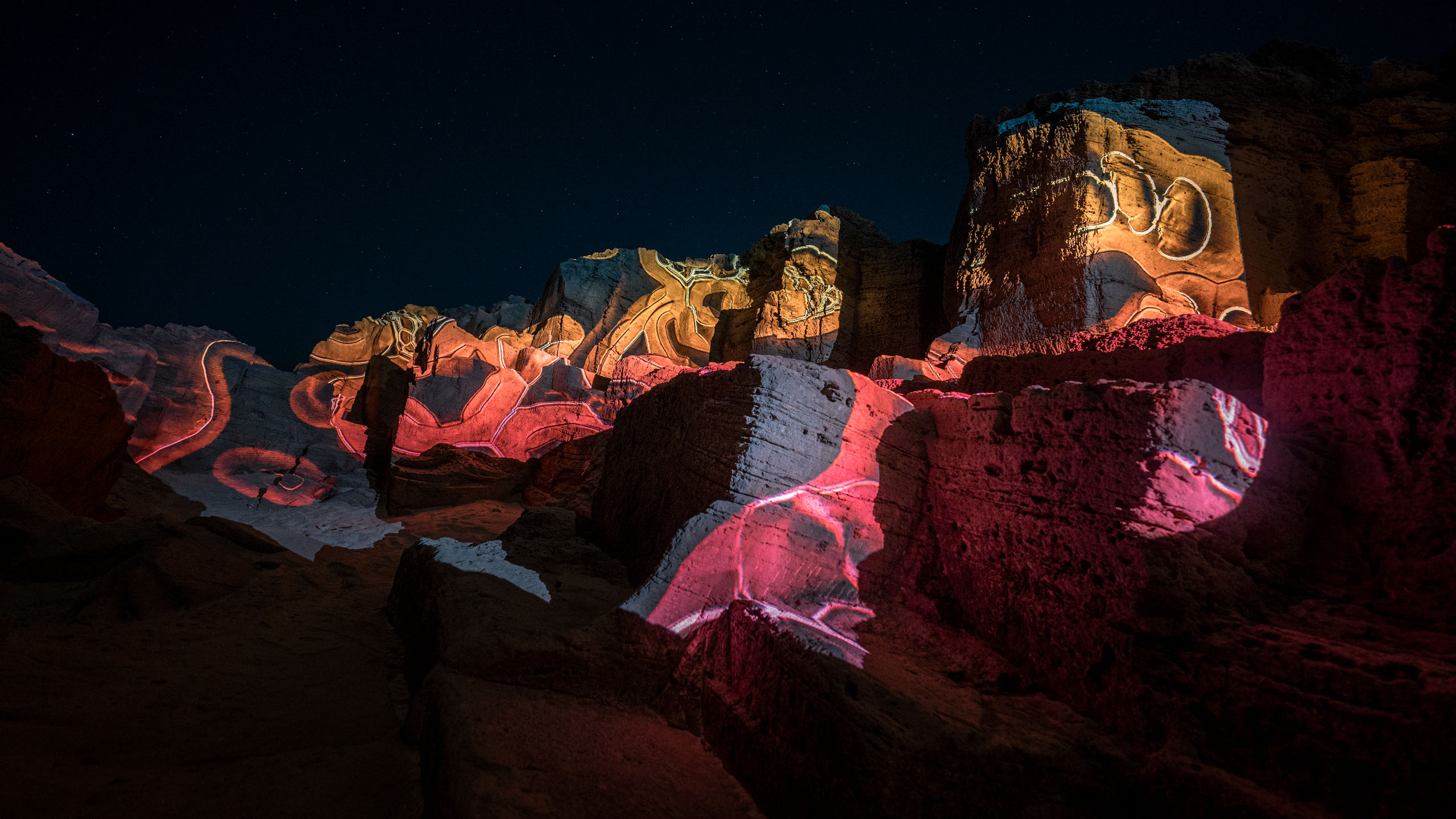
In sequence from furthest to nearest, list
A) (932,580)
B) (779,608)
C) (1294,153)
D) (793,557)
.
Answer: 1. (1294,153)
2. (932,580)
3. (793,557)
4. (779,608)

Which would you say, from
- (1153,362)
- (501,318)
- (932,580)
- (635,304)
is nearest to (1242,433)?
(1153,362)

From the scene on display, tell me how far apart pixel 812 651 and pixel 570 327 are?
64.7 ft

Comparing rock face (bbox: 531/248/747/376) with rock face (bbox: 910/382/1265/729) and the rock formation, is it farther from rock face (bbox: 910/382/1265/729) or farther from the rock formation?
rock face (bbox: 910/382/1265/729)

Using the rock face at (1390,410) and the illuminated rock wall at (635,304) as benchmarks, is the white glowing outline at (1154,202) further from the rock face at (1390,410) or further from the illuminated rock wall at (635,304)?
the illuminated rock wall at (635,304)

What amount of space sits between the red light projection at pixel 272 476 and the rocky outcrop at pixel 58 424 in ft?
9.56

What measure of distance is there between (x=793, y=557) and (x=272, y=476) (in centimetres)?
1019

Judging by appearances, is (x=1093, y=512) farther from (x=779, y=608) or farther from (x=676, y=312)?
(x=676, y=312)

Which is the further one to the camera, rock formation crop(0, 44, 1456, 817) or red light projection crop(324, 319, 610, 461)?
red light projection crop(324, 319, 610, 461)

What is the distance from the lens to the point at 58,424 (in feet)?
16.9

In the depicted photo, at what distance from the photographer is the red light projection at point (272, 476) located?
872cm

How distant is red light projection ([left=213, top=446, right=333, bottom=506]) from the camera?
28.6 ft

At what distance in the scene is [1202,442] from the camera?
224 centimetres

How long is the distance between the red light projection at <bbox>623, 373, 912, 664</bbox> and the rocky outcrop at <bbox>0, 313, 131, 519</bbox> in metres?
5.95

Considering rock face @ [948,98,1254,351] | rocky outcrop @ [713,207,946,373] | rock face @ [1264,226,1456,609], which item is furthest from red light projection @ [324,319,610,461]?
rock face @ [1264,226,1456,609]
